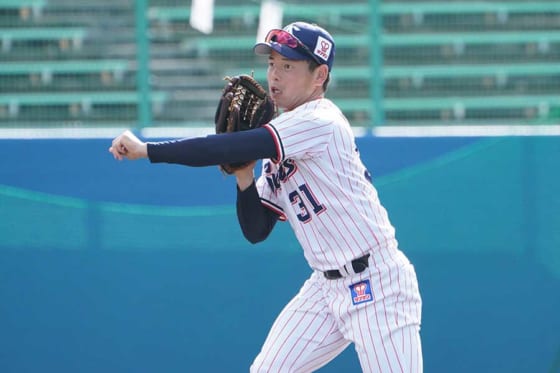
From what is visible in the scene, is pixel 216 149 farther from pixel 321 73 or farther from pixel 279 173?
pixel 321 73

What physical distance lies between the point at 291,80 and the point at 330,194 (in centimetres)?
44

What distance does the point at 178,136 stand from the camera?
4699mm

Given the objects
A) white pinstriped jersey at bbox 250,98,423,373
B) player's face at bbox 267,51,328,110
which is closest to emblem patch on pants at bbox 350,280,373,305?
white pinstriped jersey at bbox 250,98,423,373

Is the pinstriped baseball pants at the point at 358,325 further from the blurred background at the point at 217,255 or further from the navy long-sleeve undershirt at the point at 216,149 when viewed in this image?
the blurred background at the point at 217,255

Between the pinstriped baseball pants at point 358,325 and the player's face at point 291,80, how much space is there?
2.12ft

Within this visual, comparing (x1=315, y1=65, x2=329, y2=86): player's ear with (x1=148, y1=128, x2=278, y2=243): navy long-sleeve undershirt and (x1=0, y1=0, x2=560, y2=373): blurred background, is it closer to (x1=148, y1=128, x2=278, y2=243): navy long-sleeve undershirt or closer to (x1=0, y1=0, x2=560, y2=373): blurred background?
(x1=148, y1=128, x2=278, y2=243): navy long-sleeve undershirt

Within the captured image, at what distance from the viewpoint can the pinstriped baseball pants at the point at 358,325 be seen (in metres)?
3.38

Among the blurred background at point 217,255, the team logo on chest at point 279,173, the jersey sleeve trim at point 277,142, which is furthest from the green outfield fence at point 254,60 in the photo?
the jersey sleeve trim at point 277,142

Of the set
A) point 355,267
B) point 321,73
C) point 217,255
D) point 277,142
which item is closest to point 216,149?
point 277,142

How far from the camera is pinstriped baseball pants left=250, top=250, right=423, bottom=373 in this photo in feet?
11.1

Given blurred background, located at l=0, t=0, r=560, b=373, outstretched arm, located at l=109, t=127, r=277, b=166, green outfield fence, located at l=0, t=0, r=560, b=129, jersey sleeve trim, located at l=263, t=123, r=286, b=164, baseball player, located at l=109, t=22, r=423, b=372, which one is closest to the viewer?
outstretched arm, located at l=109, t=127, r=277, b=166

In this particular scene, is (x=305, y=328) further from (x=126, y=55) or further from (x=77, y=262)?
(x=126, y=55)

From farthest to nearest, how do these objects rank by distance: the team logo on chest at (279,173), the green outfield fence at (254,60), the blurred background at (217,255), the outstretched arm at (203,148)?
the green outfield fence at (254,60), the blurred background at (217,255), the team logo on chest at (279,173), the outstretched arm at (203,148)

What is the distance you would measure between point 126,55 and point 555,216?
3156 millimetres
